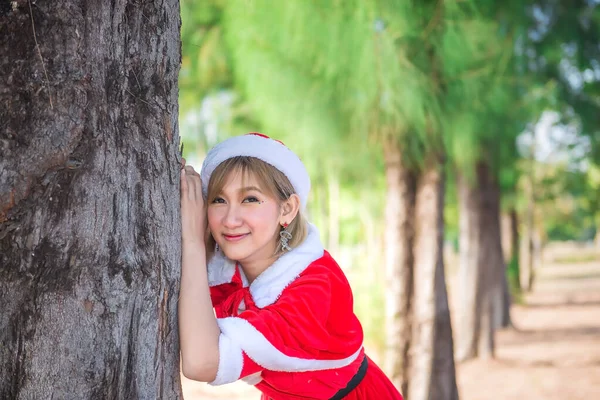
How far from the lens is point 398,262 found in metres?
5.64

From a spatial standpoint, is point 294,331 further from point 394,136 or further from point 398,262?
point 398,262

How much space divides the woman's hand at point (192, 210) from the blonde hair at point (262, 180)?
161 millimetres

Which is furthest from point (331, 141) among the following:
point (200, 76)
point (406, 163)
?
point (200, 76)

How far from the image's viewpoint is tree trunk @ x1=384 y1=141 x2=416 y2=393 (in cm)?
553

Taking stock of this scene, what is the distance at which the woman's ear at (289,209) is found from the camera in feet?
6.88

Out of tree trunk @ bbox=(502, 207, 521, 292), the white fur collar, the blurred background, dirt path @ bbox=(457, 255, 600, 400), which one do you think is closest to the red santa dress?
the white fur collar

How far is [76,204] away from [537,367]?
8310 millimetres

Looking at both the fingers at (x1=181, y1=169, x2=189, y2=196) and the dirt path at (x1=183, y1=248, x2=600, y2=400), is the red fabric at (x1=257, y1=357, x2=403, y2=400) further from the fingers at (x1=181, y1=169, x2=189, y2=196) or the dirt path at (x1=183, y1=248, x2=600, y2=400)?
the dirt path at (x1=183, y1=248, x2=600, y2=400)

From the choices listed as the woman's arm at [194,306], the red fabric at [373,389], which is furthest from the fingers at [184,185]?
the red fabric at [373,389]

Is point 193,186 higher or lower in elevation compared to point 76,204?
higher

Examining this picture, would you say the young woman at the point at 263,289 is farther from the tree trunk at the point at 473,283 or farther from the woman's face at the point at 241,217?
the tree trunk at the point at 473,283

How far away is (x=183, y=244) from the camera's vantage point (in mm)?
1707

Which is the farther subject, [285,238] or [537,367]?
[537,367]

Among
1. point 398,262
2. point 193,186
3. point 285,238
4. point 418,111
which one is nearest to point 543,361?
point 398,262
